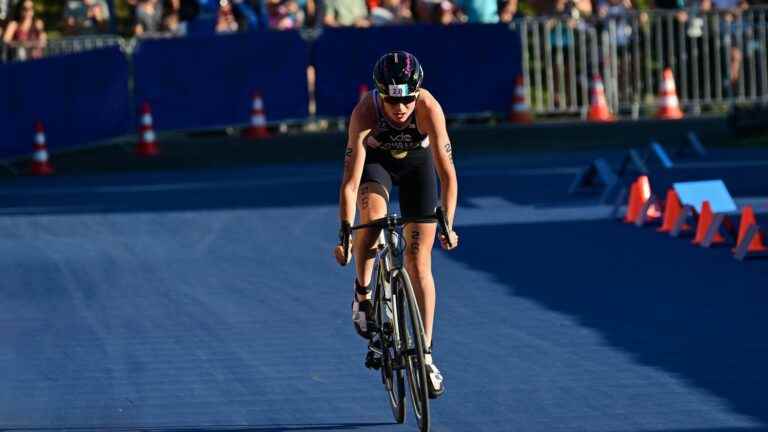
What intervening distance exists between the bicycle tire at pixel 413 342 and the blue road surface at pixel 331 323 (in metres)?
0.38

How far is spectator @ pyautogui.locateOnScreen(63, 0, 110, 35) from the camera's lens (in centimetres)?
2828

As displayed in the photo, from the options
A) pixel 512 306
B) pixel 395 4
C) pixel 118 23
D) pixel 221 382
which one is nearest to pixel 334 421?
pixel 221 382

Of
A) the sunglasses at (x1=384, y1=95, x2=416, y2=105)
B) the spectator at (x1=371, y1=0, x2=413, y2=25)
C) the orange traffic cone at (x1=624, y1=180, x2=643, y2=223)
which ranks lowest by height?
the orange traffic cone at (x1=624, y1=180, x2=643, y2=223)

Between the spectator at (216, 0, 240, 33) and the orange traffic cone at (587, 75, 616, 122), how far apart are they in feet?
17.2

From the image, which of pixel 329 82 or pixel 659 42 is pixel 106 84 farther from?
pixel 659 42

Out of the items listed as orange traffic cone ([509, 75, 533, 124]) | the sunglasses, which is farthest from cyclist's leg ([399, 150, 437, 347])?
orange traffic cone ([509, 75, 533, 124])

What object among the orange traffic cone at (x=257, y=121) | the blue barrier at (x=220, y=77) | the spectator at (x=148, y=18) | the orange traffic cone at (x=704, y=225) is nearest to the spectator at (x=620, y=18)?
the blue barrier at (x=220, y=77)

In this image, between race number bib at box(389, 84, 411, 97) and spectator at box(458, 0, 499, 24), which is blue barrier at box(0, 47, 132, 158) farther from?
race number bib at box(389, 84, 411, 97)

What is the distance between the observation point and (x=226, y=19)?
28156mm

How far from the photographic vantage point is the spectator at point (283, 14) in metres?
27.8

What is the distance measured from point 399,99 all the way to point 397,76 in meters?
0.13

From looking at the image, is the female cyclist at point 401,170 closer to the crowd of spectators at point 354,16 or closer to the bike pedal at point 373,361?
the bike pedal at point 373,361

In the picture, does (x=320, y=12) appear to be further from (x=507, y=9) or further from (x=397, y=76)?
(x=397, y=76)

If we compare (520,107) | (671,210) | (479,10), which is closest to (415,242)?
(671,210)
